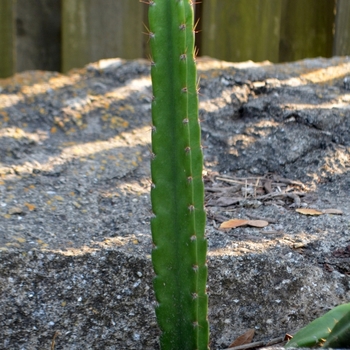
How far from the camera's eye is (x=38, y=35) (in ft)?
13.1

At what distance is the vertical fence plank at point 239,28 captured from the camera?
13.1ft

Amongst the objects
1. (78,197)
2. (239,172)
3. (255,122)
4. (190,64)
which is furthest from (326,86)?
(190,64)

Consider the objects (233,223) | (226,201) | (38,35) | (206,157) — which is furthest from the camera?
(38,35)

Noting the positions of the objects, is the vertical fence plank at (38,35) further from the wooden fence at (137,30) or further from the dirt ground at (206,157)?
the dirt ground at (206,157)

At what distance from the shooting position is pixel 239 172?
3.26m

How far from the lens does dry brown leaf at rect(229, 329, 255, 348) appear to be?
7.63 ft

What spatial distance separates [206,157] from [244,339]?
4.14 ft

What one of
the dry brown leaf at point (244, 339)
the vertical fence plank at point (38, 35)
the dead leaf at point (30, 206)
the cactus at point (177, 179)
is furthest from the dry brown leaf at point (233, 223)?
the vertical fence plank at point (38, 35)

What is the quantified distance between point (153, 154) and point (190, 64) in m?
0.30

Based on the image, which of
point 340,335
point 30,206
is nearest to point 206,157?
point 30,206

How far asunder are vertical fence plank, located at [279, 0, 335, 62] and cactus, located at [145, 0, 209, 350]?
244 cm

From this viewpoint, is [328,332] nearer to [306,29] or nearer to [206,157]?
[206,157]

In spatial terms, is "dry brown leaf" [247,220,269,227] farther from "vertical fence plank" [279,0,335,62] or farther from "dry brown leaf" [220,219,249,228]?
"vertical fence plank" [279,0,335,62]

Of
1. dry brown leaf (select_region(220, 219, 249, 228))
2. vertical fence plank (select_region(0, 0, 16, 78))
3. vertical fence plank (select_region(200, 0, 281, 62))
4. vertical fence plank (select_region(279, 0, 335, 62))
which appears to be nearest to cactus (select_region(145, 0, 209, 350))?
dry brown leaf (select_region(220, 219, 249, 228))
